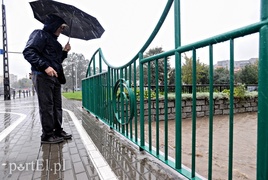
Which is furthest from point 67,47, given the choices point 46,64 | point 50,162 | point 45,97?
point 50,162

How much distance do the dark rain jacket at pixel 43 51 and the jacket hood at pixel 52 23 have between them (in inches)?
2.9

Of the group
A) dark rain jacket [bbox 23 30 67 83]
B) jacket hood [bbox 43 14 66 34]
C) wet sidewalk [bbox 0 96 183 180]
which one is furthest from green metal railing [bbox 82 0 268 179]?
jacket hood [bbox 43 14 66 34]

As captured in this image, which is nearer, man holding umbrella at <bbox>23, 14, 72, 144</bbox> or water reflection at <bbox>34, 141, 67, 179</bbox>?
water reflection at <bbox>34, 141, 67, 179</bbox>

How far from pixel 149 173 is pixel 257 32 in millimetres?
1533

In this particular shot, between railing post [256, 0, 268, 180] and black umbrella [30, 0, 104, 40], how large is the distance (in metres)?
2.59

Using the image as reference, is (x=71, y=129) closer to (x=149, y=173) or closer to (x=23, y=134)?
(x=23, y=134)

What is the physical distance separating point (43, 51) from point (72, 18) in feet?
2.68

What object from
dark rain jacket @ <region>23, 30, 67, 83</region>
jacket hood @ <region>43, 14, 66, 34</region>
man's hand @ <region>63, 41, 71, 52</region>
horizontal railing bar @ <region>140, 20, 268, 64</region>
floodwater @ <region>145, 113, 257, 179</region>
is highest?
jacket hood @ <region>43, 14, 66, 34</region>

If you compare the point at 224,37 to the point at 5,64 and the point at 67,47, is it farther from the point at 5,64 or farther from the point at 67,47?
the point at 5,64

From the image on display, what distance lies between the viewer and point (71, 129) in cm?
400

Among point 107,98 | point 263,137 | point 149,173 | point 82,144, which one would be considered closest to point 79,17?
point 107,98

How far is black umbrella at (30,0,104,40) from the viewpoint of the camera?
109 inches

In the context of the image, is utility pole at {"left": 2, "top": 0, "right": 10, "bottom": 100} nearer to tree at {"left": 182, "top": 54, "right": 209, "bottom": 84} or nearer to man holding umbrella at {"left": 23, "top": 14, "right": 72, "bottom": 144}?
man holding umbrella at {"left": 23, "top": 14, "right": 72, "bottom": 144}

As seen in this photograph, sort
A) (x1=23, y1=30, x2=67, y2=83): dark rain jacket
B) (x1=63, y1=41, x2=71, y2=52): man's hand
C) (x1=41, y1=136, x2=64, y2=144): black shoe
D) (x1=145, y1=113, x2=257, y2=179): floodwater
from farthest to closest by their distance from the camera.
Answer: (x1=63, y1=41, x2=71, y2=52): man's hand, (x1=41, y1=136, x2=64, y2=144): black shoe, (x1=145, y1=113, x2=257, y2=179): floodwater, (x1=23, y1=30, x2=67, y2=83): dark rain jacket
